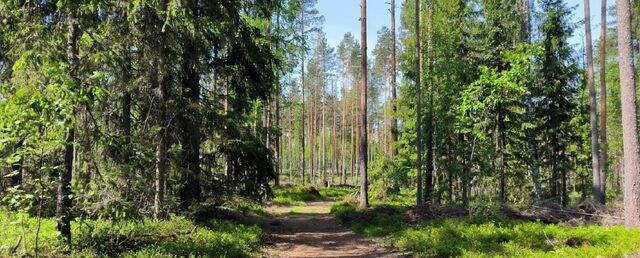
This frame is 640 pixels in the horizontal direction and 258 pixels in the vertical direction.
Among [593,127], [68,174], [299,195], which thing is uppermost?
[593,127]

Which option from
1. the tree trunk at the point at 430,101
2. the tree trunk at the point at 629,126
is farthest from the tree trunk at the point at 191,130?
the tree trunk at the point at 629,126

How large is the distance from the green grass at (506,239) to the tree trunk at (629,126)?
64cm

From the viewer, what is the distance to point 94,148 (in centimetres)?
761

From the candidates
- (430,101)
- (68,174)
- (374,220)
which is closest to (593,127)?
(430,101)

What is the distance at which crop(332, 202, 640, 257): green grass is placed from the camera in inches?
318

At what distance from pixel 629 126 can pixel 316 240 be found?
8.74 meters

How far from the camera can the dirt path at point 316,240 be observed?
32.8 ft

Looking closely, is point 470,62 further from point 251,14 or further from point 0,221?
point 0,221

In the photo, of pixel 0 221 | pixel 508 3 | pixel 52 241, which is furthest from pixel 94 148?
pixel 508 3

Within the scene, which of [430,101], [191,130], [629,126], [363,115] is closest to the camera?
[629,126]

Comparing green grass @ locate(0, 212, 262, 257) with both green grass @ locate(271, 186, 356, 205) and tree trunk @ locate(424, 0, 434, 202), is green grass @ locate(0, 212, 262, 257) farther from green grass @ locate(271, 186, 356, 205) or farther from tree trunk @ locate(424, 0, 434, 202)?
green grass @ locate(271, 186, 356, 205)

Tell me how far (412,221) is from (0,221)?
10737 millimetres

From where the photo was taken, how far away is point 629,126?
10.2 metres

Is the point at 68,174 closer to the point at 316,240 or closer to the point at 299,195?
the point at 316,240
